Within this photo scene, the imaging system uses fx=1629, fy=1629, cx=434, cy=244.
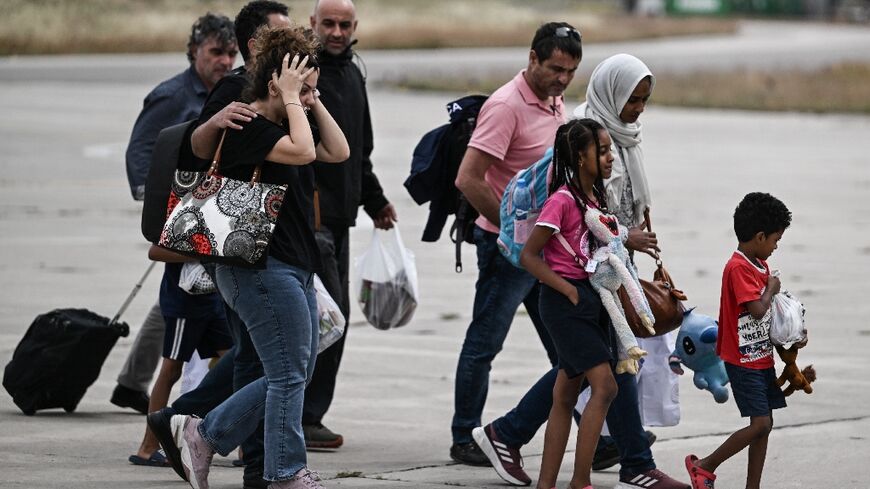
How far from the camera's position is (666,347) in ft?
21.4

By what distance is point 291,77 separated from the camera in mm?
5398

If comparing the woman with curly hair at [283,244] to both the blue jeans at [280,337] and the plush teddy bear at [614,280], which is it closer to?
the blue jeans at [280,337]

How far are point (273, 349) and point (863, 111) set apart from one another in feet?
87.0

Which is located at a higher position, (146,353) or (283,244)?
(283,244)

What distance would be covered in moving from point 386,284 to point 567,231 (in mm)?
1942

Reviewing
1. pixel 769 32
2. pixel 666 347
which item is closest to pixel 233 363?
pixel 666 347

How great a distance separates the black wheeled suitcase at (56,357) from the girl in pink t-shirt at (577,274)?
8.09 ft

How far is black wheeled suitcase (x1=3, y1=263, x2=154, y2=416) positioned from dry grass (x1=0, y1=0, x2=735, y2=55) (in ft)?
118

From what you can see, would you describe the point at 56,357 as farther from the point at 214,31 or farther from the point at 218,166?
the point at 218,166

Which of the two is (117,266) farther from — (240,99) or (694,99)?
(694,99)

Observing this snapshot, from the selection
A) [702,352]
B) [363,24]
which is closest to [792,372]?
[702,352]

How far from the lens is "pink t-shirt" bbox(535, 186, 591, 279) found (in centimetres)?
568

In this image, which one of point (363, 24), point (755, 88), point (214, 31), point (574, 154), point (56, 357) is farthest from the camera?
point (363, 24)

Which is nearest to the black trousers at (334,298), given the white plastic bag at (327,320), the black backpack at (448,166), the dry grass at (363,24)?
the black backpack at (448,166)
